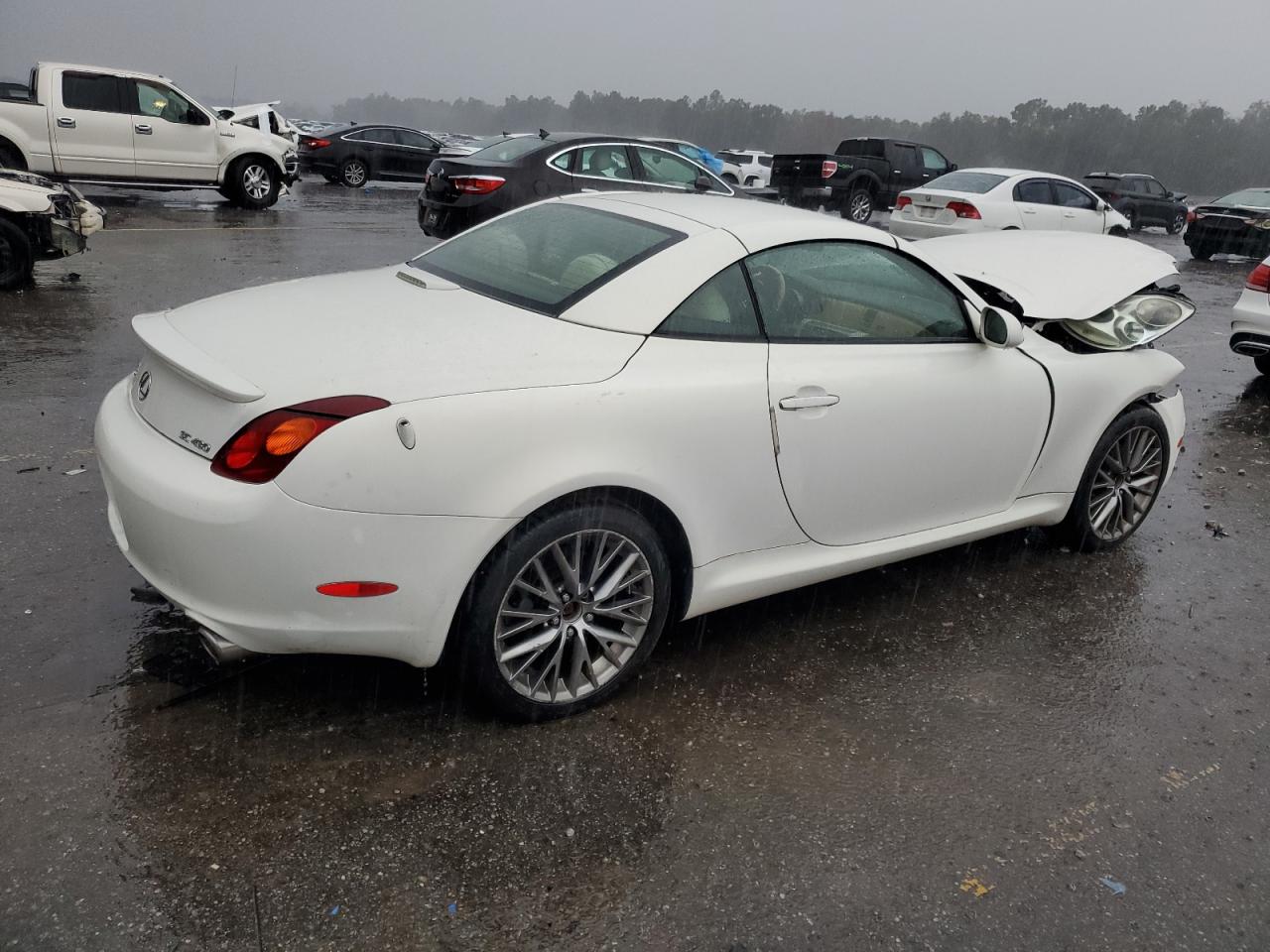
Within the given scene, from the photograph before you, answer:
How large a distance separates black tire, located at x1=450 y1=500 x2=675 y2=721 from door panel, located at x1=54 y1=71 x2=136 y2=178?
14689 mm

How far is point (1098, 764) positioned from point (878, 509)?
107cm

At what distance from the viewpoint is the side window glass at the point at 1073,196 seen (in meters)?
16.5

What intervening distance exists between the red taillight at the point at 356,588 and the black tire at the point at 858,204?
20568 mm

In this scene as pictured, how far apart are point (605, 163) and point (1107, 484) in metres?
8.35

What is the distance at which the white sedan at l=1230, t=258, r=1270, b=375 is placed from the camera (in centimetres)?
810

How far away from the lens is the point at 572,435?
9.16ft

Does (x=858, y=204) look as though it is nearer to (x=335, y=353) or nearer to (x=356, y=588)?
(x=335, y=353)

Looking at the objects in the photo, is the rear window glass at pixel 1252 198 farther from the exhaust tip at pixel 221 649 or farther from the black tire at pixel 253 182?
the exhaust tip at pixel 221 649

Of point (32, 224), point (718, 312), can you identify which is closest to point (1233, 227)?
point (32, 224)

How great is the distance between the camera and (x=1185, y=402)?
7941 millimetres

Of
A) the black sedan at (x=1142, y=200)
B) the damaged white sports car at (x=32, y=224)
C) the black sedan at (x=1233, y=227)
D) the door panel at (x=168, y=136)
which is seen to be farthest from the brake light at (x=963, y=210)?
the black sedan at (x=1142, y=200)


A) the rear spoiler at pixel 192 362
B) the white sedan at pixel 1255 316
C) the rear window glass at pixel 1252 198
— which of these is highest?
the rear window glass at pixel 1252 198

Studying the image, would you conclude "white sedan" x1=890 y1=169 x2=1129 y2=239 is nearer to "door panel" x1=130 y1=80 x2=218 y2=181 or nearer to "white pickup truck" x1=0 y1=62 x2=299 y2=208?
"white pickup truck" x1=0 y1=62 x2=299 y2=208

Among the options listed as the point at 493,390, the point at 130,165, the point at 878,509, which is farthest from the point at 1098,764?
the point at 130,165
